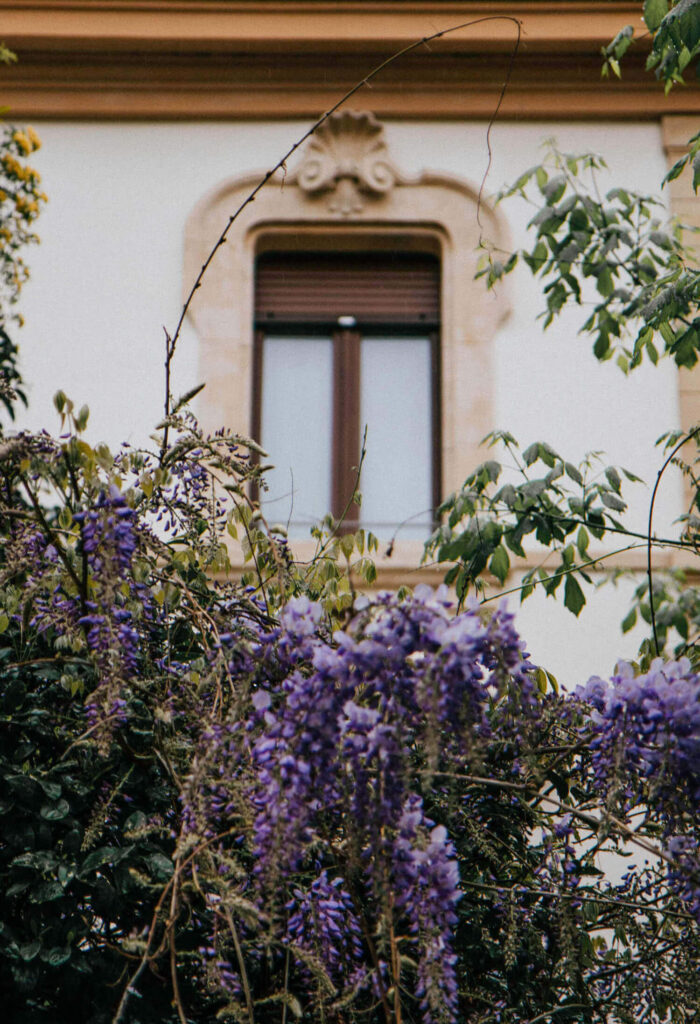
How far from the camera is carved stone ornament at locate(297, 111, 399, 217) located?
249 inches

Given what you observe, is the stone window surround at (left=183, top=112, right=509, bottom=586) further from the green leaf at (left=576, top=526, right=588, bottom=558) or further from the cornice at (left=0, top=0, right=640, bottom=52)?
the green leaf at (left=576, top=526, right=588, bottom=558)

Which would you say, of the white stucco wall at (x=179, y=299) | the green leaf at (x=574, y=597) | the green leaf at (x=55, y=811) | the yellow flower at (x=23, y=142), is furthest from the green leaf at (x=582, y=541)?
the yellow flower at (x=23, y=142)

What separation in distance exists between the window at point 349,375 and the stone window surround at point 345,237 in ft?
0.42

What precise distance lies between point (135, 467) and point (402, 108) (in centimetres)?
458

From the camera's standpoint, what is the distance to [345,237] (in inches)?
251

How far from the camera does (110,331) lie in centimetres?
614

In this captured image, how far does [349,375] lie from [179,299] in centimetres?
99

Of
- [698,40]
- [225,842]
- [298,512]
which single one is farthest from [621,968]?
[298,512]

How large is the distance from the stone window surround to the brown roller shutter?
7 centimetres

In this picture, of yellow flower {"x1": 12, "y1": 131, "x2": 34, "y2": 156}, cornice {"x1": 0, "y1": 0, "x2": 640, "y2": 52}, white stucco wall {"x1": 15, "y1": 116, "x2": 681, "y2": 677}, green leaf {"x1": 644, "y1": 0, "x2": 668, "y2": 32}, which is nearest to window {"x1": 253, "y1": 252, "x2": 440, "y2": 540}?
white stucco wall {"x1": 15, "y1": 116, "x2": 681, "y2": 677}

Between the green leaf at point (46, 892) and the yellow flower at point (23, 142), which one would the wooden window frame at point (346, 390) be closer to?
the yellow flower at point (23, 142)

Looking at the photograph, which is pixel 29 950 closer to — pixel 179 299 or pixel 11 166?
pixel 11 166

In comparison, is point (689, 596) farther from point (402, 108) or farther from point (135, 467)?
point (402, 108)

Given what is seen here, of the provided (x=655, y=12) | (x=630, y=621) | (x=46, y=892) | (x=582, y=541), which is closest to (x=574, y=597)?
(x=582, y=541)
